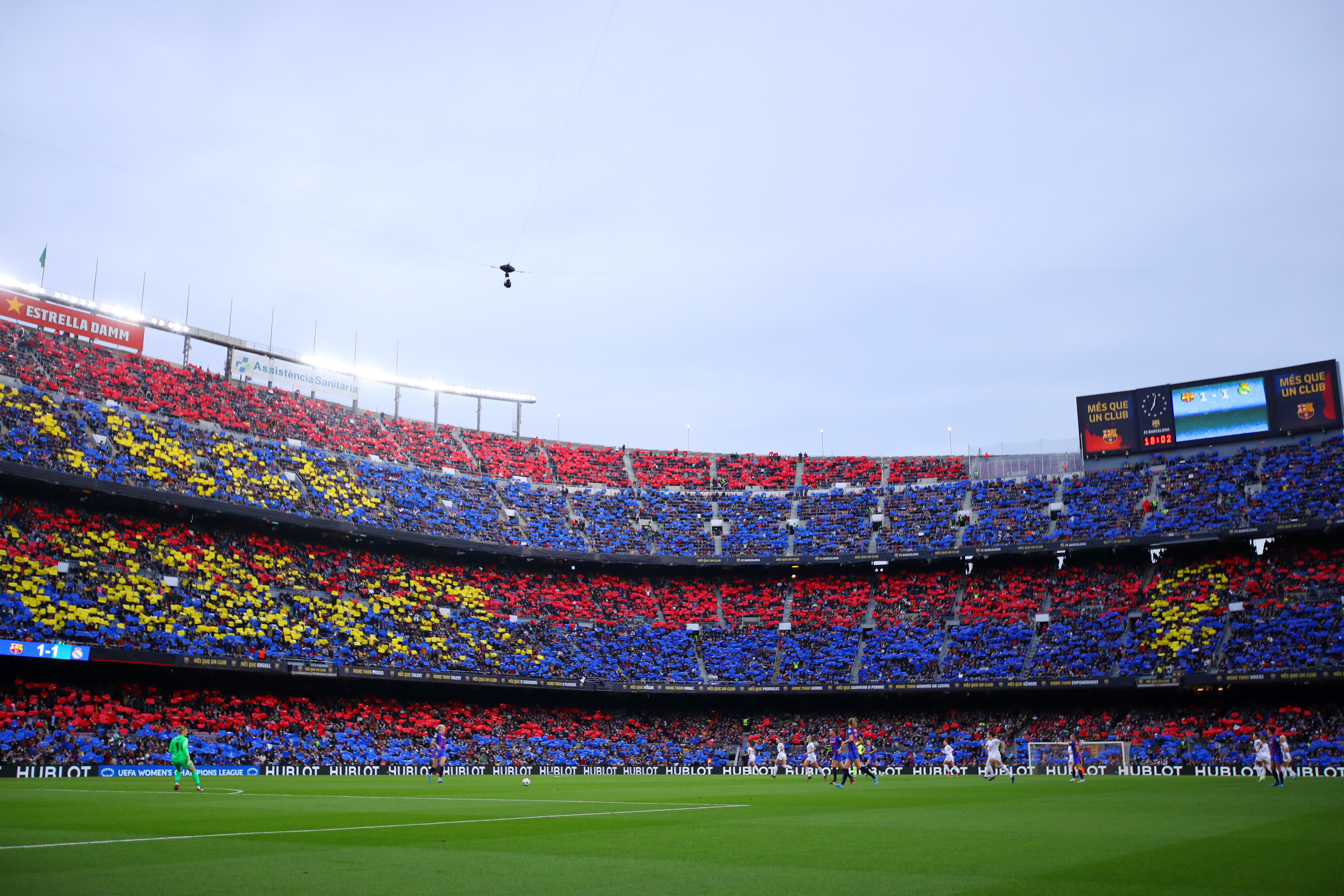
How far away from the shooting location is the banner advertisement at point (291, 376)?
237 ft

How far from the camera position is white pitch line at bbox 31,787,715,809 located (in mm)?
26156

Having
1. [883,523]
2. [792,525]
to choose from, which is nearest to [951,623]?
[883,523]

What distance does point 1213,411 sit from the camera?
6944cm

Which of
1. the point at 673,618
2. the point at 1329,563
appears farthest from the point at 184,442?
the point at 1329,563

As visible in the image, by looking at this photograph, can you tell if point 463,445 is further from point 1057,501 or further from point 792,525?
point 1057,501

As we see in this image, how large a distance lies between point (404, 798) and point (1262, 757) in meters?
29.1

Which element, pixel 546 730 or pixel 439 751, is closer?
pixel 439 751

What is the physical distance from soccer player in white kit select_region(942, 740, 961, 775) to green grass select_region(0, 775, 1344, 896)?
646 inches

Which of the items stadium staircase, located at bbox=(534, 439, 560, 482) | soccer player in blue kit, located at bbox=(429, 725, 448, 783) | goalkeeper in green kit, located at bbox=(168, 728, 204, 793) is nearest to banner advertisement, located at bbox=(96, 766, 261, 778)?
soccer player in blue kit, located at bbox=(429, 725, 448, 783)

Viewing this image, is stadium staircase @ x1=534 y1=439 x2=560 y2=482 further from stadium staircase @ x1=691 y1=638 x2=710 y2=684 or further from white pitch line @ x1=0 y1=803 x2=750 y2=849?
white pitch line @ x1=0 y1=803 x2=750 y2=849

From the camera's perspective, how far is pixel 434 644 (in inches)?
2419

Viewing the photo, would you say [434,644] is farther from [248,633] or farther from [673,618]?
[673,618]

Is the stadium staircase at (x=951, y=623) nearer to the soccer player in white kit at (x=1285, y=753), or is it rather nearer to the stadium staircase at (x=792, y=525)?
the stadium staircase at (x=792, y=525)

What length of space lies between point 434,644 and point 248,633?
1144cm
